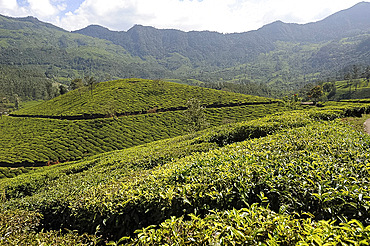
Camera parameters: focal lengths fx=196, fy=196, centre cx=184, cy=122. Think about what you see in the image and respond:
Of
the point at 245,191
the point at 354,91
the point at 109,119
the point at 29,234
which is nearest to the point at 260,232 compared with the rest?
the point at 245,191

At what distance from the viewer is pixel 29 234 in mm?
6988

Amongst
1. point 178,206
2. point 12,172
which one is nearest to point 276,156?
point 178,206

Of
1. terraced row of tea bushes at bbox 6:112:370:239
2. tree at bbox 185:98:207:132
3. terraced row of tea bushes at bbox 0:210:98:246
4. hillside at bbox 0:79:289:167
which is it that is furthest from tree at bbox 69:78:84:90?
terraced row of tea bushes at bbox 6:112:370:239

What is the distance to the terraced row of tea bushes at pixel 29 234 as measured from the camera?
579 cm

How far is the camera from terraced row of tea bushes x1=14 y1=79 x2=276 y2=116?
75.6 m

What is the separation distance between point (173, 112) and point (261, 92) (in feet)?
421

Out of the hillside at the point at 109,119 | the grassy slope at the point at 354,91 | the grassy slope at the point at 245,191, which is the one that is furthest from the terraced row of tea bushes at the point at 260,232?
the grassy slope at the point at 354,91

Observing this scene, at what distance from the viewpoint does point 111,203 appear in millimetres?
6254

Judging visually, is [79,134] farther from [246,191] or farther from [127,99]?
[246,191]

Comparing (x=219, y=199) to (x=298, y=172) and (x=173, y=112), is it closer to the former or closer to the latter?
(x=298, y=172)

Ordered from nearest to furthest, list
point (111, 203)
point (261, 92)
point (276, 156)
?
1. point (111, 203)
2. point (276, 156)
3. point (261, 92)

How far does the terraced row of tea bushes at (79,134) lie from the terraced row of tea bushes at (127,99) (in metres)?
6.42

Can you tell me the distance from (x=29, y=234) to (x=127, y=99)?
270ft

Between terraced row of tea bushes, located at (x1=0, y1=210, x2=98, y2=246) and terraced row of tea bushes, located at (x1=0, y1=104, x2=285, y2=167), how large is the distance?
1828 inches
